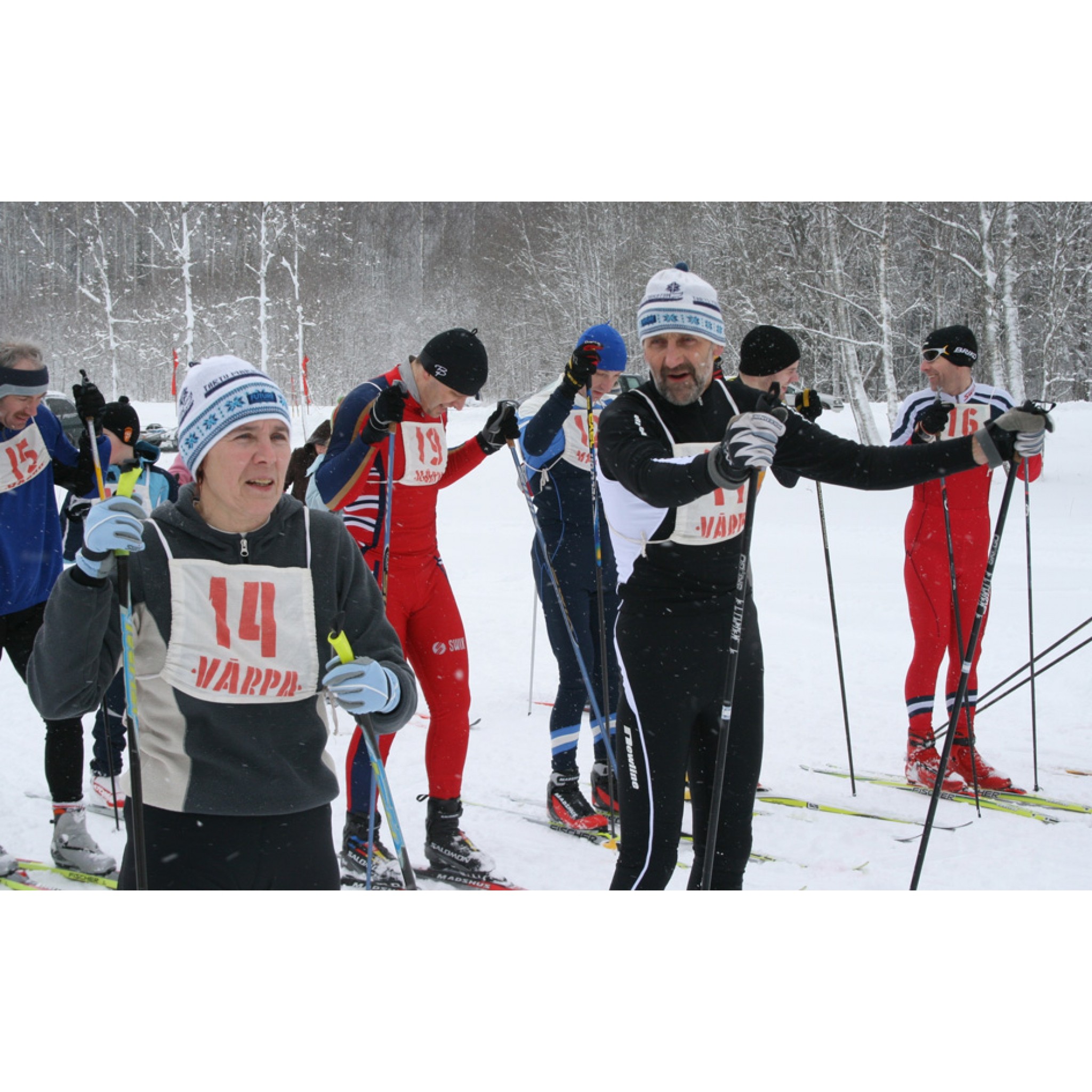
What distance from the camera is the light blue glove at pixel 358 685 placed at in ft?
5.49

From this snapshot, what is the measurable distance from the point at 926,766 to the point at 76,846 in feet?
10.5

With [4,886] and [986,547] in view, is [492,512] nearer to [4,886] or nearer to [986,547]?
[986,547]

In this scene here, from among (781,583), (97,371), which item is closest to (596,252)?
(781,583)

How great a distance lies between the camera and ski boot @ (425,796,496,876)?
9.96 ft

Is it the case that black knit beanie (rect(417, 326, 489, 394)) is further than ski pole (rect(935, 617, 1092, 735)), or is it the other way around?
ski pole (rect(935, 617, 1092, 735))

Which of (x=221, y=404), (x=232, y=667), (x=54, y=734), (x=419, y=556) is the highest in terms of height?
(x=221, y=404)

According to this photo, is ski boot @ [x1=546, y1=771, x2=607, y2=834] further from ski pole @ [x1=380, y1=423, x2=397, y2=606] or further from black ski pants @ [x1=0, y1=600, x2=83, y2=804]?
black ski pants @ [x1=0, y1=600, x2=83, y2=804]

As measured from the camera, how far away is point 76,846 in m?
3.13

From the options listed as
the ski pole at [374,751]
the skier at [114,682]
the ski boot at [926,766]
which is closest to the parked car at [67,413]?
the skier at [114,682]

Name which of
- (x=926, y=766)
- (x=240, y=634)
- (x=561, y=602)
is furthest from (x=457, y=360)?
(x=926, y=766)

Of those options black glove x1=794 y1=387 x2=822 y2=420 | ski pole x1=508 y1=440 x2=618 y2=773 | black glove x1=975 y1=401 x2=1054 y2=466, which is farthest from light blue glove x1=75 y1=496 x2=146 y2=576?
black glove x1=794 y1=387 x2=822 y2=420

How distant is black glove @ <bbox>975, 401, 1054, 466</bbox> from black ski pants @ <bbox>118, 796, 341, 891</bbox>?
177cm

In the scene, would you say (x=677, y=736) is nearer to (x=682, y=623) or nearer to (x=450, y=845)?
(x=682, y=623)

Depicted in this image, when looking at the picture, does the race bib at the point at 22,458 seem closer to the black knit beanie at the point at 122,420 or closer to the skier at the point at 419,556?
the black knit beanie at the point at 122,420
